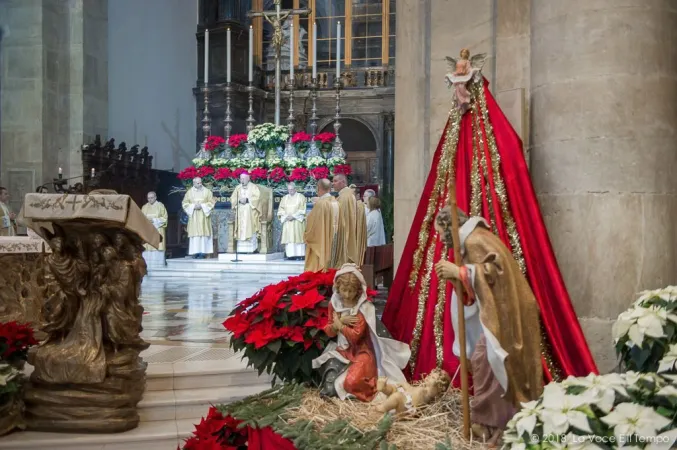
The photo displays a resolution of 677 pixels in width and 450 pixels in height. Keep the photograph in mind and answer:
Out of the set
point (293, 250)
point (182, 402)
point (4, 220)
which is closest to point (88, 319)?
point (182, 402)

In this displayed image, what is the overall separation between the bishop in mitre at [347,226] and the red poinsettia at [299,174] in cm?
502

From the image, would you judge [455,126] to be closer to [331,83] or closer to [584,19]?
[584,19]

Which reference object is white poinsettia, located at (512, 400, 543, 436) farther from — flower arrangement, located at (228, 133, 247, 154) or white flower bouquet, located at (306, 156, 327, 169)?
flower arrangement, located at (228, 133, 247, 154)

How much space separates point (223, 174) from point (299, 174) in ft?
5.23

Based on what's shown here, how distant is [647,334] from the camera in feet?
7.75

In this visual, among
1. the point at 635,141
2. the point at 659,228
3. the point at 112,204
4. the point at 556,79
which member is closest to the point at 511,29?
the point at 556,79

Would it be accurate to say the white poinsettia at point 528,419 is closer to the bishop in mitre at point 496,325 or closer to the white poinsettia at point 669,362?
the white poinsettia at point 669,362

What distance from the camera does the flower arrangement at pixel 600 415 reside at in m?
1.78

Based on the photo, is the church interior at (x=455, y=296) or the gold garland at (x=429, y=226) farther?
the gold garland at (x=429, y=226)

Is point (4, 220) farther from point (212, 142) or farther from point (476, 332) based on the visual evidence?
point (476, 332)

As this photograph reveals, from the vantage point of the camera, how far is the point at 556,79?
4434 millimetres

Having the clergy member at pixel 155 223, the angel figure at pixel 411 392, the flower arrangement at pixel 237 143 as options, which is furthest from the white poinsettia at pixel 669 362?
the flower arrangement at pixel 237 143

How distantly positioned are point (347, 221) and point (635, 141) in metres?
5.25

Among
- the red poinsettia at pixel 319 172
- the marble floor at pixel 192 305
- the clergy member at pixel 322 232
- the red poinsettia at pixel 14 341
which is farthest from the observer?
the red poinsettia at pixel 319 172
